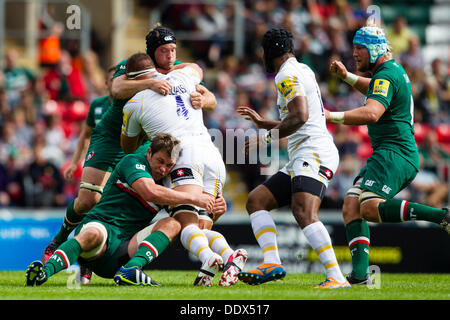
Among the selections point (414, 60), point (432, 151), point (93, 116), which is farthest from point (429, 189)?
point (93, 116)

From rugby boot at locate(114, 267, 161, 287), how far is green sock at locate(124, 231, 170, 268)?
0.14 ft

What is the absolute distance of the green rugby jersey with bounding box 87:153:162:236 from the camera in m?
7.07

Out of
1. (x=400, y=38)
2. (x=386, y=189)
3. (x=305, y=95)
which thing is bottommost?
(x=386, y=189)

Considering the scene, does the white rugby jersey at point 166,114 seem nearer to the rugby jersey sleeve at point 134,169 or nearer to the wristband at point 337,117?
the rugby jersey sleeve at point 134,169

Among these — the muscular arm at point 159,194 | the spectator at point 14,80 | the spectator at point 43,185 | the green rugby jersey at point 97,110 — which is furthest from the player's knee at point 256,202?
the spectator at point 14,80

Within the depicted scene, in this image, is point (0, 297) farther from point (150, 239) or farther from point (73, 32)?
point (73, 32)

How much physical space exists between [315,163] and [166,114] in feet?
4.81

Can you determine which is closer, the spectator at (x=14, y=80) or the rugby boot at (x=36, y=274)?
the rugby boot at (x=36, y=274)

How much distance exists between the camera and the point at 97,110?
31.0ft

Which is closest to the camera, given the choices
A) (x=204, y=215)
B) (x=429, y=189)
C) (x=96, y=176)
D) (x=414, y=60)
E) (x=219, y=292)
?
(x=219, y=292)

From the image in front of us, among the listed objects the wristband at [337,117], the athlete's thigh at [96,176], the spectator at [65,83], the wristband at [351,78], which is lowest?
the athlete's thigh at [96,176]

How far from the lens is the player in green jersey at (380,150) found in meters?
7.13

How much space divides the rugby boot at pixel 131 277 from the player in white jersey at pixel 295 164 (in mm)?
846

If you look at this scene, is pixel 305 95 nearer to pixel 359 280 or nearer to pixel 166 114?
pixel 166 114
